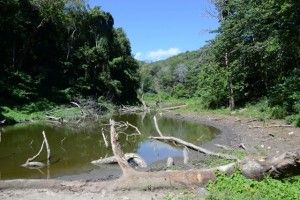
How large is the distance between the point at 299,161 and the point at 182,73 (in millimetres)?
126803

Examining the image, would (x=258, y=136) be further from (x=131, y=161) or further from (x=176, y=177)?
(x=176, y=177)

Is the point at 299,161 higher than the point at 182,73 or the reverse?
the reverse

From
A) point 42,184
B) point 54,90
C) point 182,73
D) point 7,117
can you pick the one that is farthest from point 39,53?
point 182,73

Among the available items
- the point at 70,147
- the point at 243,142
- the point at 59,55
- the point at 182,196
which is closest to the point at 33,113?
the point at 59,55

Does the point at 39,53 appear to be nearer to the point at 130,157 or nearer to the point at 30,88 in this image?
the point at 30,88

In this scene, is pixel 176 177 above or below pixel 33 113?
below

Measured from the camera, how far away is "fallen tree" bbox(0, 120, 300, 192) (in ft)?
36.4

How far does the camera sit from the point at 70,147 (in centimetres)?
2375

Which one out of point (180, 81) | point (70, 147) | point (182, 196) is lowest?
point (182, 196)

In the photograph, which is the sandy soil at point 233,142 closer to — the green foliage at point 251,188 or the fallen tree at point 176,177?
the fallen tree at point 176,177

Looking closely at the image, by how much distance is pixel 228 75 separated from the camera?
39750 mm

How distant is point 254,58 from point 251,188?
29.7m

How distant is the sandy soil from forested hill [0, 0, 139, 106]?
21924 millimetres

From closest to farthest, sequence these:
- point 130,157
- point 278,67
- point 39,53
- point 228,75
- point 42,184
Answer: point 42,184
point 130,157
point 278,67
point 228,75
point 39,53
